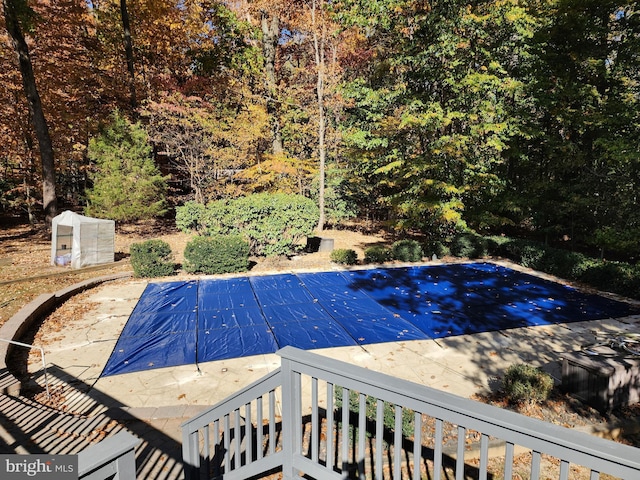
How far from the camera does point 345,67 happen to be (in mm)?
20000

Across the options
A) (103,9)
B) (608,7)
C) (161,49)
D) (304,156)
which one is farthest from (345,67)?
(103,9)

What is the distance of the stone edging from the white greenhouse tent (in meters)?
1.36

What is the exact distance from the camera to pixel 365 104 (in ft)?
46.0

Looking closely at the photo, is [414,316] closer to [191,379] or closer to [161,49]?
[191,379]

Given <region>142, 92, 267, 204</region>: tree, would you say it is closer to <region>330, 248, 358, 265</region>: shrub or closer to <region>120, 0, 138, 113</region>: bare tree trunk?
<region>120, 0, 138, 113</region>: bare tree trunk

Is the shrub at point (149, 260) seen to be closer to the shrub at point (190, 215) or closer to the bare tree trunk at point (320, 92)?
the shrub at point (190, 215)

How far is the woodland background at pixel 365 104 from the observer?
1258cm

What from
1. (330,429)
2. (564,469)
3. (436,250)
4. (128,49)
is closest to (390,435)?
(330,429)

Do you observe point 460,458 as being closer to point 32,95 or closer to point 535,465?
point 535,465

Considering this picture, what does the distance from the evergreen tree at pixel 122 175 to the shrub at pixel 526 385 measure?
1502 centimetres

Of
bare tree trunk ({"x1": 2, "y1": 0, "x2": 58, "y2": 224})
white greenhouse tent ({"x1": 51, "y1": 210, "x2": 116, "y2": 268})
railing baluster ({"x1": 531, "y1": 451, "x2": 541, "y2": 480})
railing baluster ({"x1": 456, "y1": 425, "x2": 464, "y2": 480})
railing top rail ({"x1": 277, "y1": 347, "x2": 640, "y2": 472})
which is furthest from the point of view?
bare tree trunk ({"x1": 2, "y1": 0, "x2": 58, "y2": 224})

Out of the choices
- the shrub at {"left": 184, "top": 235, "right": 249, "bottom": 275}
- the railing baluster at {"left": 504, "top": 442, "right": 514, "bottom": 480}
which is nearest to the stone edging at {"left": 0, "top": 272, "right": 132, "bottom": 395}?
the shrub at {"left": 184, "top": 235, "right": 249, "bottom": 275}

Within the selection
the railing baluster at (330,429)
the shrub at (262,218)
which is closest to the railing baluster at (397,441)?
the railing baluster at (330,429)

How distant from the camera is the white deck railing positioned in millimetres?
1398
